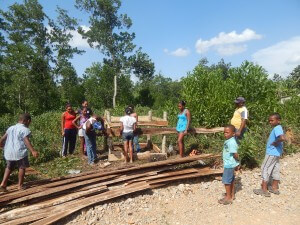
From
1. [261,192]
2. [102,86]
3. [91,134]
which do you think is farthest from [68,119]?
[102,86]

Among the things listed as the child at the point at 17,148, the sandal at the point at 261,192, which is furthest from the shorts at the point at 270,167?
the child at the point at 17,148

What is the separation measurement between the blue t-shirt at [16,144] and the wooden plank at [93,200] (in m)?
1.46

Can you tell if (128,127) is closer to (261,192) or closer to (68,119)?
(68,119)

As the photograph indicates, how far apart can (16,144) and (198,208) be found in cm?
361

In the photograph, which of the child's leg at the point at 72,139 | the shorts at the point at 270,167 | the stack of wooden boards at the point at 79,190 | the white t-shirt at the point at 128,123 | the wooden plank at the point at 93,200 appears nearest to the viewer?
the wooden plank at the point at 93,200

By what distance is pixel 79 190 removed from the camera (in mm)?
5590

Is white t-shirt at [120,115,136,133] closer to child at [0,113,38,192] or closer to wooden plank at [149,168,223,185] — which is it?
wooden plank at [149,168,223,185]

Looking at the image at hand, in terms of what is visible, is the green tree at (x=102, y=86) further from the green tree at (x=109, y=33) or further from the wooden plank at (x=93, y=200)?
the wooden plank at (x=93, y=200)

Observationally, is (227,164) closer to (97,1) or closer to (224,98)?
(224,98)

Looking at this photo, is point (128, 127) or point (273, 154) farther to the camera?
point (128, 127)

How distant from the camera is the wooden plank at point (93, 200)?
15.3 ft

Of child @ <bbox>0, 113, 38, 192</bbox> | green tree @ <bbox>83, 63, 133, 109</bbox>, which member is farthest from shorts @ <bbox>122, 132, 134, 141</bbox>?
green tree @ <bbox>83, 63, 133, 109</bbox>

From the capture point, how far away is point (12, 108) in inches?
907

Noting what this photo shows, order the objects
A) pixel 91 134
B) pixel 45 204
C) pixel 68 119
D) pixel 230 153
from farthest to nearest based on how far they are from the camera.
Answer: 1. pixel 68 119
2. pixel 91 134
3. pixel 230 153
4. pixel 45 204
